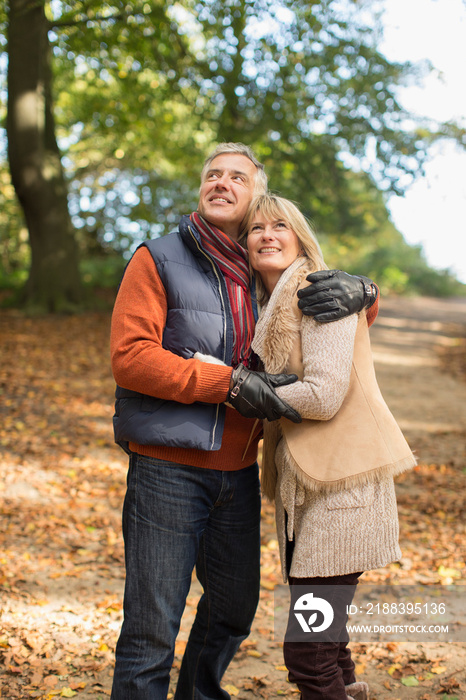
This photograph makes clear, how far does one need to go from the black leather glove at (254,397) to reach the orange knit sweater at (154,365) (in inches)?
1.4

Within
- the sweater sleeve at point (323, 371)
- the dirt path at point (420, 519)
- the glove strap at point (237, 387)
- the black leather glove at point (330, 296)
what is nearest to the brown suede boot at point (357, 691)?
the dirt path at point (420, 519)

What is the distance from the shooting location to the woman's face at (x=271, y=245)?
2.38 m

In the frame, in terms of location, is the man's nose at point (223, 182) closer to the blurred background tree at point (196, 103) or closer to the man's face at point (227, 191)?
the man's face at point (227, 191)

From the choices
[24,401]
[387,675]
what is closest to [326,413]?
[387,675]

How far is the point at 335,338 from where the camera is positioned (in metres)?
2.17

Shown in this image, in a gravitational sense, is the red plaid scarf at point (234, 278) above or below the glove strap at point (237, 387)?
above

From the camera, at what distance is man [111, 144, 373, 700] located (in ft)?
6.93

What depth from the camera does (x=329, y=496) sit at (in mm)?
2199

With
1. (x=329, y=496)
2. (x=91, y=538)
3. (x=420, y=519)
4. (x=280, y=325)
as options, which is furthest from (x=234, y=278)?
(x=420, y=519)

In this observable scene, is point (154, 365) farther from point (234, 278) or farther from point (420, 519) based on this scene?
point (420, 519)

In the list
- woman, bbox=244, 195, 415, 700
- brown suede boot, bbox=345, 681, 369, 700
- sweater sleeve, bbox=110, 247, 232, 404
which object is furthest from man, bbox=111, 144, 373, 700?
brown suede boot, bbox=345, 681, 369, 700

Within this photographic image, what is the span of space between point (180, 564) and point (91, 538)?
9.31 ft

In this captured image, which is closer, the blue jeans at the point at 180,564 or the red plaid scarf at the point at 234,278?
the blue jeans at the point at 180,564

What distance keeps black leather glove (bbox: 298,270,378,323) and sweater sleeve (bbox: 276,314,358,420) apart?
0.14 ft
